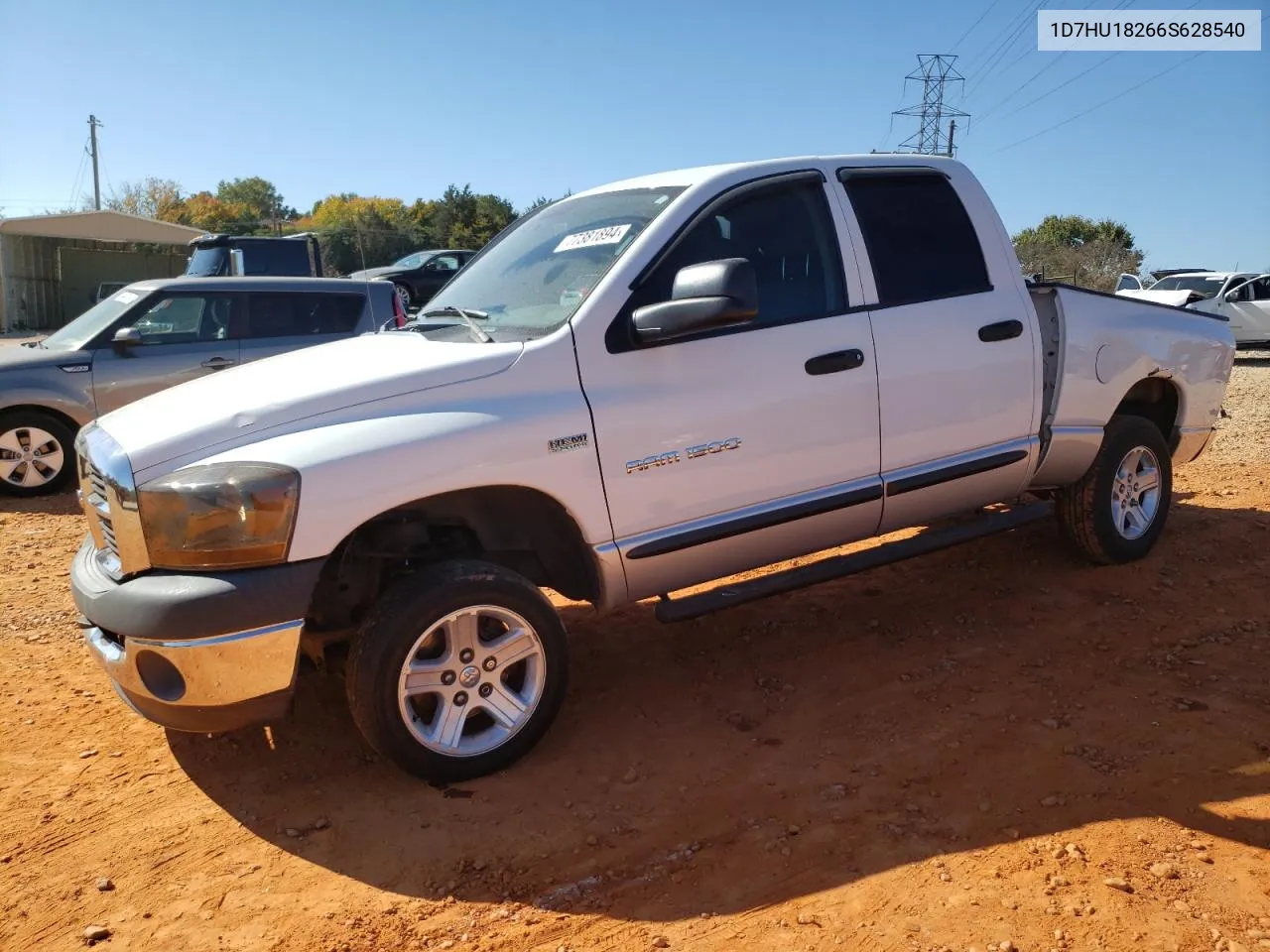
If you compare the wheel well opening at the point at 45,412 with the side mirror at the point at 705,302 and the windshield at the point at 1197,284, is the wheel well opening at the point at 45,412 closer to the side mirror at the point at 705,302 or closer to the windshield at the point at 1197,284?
the side mirror at the point at 705,302

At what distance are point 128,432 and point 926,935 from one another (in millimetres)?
2958

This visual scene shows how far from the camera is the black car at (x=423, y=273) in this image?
68.2ft

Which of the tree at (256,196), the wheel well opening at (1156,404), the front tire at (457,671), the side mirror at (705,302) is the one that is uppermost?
the tree at (256,196)

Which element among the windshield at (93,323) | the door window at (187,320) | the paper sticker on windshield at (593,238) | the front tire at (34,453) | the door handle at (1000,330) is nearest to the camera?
the paper sticker on windshield at (593,238)

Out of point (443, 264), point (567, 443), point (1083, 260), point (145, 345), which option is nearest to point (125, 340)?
point (145, 345)

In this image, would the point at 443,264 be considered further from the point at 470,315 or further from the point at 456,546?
the point at 456,546

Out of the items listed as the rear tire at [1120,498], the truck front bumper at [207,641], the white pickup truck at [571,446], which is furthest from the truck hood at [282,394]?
the rear tire at [1120,498]

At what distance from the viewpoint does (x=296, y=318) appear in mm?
8938

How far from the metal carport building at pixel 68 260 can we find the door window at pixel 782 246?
31.4 metres

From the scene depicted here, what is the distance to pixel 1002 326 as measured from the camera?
14.7 ft

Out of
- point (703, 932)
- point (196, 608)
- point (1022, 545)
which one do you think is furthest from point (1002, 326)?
point (196, 608)

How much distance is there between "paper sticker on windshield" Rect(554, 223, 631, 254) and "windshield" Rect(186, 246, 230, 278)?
1237cm

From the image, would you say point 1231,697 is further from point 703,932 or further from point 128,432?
point 128,432

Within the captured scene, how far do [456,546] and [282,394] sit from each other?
2.67 feet
